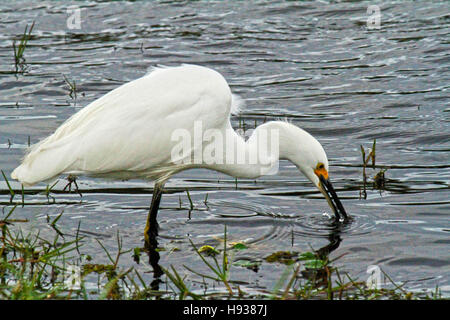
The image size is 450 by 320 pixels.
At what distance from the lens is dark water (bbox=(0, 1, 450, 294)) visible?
6.74m

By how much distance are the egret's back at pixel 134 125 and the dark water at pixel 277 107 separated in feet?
2.06

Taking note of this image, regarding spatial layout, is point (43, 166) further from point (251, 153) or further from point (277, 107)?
point (277, 107)

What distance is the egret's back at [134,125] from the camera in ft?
21.2

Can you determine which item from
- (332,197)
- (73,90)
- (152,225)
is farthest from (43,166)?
(73,90)

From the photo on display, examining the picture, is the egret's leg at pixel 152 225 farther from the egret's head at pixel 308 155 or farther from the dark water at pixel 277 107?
the egret's head at pixel 308 155

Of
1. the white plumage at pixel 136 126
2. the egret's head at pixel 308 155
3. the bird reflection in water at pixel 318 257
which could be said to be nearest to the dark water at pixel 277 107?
the bird reflection in water at pixel 318 257

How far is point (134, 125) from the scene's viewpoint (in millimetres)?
6523

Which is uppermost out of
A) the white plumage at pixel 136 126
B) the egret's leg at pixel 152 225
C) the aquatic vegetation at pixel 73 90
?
the aquatic vegetation at pixel 73 90

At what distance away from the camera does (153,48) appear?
1424 centimetres

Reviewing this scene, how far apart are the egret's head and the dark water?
0.33 meters

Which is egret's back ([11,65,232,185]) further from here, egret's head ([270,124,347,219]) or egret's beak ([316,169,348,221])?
egret's beak ([316,169,348,221])

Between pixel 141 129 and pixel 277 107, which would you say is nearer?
pixel 141 129

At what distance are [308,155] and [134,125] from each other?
1460 millimetres
